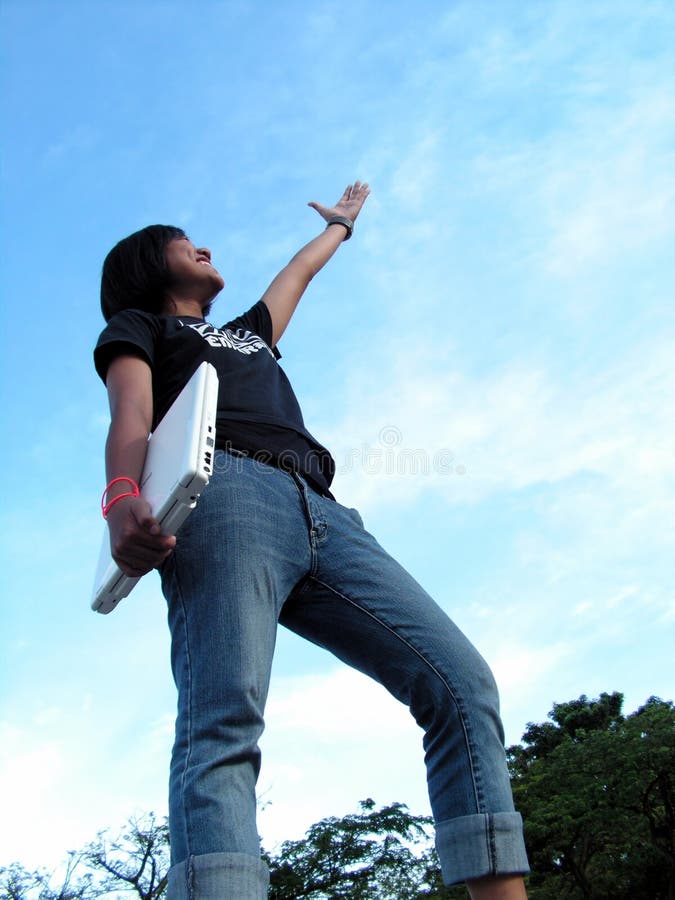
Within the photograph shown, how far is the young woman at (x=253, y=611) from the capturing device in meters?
1.47

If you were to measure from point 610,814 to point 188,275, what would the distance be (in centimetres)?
1886

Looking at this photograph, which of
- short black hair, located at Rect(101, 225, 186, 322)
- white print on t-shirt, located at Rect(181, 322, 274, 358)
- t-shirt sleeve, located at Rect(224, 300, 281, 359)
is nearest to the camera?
white print on t-shirt, located at Rect(181, 322, 274, 358)

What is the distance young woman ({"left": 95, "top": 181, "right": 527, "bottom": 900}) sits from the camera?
147 cm

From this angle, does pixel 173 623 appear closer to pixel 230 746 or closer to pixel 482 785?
pixel 230 746

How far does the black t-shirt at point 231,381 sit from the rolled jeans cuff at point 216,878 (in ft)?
3.02

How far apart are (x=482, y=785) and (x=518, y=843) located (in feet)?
0.45

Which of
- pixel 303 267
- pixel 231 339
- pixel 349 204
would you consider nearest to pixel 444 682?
pixel 231 339

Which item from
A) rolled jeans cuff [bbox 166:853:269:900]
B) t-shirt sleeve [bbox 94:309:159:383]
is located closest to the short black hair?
t-shirt sleeve [bbox 94:309:159:383]

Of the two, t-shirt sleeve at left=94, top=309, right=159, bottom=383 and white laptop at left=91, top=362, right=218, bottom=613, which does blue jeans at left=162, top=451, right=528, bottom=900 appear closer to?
white laptop at left=91, top=362, right=218, bottom=613

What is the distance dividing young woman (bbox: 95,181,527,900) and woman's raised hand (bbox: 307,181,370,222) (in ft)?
3.70

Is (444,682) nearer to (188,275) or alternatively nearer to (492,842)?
(492,842)

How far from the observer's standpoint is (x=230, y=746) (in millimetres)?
1494

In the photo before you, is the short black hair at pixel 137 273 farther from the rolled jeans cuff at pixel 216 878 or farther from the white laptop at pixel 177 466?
the rolled jeans cuff at pixel 216 878

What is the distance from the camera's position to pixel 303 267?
9.65 ft
